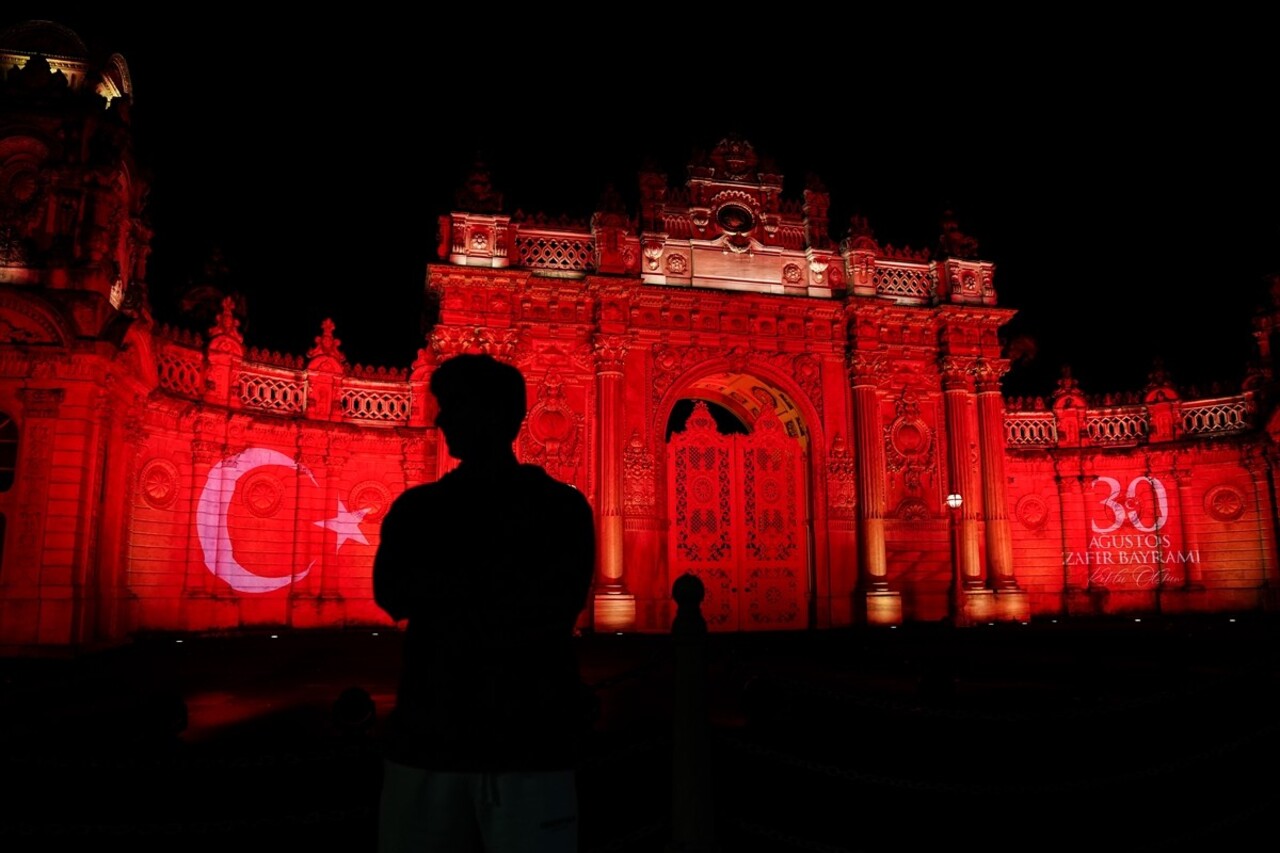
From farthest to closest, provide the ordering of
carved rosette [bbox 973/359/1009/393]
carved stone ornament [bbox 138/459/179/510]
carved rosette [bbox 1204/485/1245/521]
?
carved rosette [bbox 1204/485/1245/521]
carved rosette [bbox 973/359/1009/393]
carved stone ornament [bbox 138/459/179/510]

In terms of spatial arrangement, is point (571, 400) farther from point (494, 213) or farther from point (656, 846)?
point (656, 846)

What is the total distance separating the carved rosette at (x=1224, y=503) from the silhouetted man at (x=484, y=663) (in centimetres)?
2525

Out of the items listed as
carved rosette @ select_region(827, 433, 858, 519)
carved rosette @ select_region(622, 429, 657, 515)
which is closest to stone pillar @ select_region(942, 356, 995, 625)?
carved rosette @ select_region(827, 433, 858, 519)

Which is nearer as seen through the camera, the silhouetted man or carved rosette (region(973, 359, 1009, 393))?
the silhouetted man

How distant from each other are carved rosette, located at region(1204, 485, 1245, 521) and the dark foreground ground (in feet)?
45.0

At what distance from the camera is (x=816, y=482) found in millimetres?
21203

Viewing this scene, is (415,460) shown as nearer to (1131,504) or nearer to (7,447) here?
(7,447)

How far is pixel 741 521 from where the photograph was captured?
69.0 feet

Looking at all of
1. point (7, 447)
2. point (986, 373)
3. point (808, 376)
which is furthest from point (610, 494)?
point (7, 447)

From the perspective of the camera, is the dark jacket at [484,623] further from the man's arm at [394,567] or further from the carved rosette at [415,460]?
the carved rosette at [415,460]

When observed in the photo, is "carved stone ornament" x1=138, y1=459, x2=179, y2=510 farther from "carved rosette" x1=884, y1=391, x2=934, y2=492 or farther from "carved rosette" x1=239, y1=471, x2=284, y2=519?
"carved rosette" x1=884, y1=391, x2=934, y2=492

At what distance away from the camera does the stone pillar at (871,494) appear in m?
20.5

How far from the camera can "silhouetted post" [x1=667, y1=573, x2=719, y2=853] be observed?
13.8 feet

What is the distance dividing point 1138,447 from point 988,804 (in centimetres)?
2023
